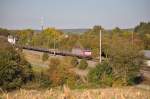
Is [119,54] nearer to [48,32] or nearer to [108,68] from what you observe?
[108,68]

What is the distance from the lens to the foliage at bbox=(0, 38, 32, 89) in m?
22.1

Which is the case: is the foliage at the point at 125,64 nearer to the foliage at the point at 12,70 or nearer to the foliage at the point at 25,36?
the foliage at the point at 12,70

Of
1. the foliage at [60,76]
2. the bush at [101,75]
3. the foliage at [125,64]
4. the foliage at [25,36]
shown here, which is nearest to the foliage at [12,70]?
the foliage at [60,76]

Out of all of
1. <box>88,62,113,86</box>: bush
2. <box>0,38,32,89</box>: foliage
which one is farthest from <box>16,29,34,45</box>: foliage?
<box>88,62,113,86</box>: bush

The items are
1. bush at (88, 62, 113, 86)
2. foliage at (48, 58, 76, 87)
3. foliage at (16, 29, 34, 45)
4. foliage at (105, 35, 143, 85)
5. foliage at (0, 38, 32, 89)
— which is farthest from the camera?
foliage at (16, 29, 34, 45)

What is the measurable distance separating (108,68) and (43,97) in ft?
68.0

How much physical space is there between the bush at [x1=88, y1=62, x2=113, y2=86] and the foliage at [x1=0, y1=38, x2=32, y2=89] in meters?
4.84

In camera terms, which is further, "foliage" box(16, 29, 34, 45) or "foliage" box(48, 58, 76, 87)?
"foliage" box(16, 29, 34, 45)

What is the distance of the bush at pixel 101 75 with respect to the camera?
24928 millimetres

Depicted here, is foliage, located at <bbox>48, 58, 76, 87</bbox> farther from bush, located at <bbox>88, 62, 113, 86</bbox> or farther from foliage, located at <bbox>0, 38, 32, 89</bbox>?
foliage, located at <bbox>0, 38, 32, 89</bbox>

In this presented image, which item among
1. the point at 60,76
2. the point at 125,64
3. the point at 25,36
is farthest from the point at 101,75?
the point at 25,36

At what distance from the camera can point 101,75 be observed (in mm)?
25875

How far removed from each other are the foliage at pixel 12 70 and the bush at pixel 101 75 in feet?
15.9

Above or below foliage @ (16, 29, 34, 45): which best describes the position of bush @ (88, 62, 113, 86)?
below
